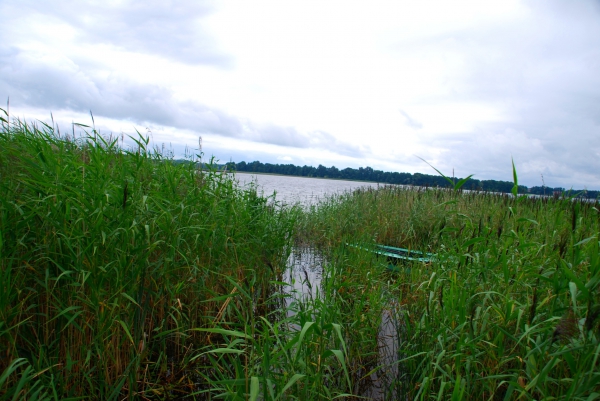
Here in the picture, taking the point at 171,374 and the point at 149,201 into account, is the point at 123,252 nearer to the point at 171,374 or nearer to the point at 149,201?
the point at 149,201

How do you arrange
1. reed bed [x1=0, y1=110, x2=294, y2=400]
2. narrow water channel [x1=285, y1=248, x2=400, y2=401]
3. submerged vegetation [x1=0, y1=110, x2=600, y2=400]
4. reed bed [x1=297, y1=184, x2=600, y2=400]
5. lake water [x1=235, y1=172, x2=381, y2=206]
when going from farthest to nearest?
lake water [x1=235, y1=172, x2=381, y2=206]
narrow water channel [x1=285, y1=248, x2=400, y2=401]
reed bed [x1=0, y1=110, x2=294, y2=400]
submerged vegetation [x1=0, y1=110, x2=600, y2=400]
reed bed [x1=297, y1=184, x2=600, y2=400]

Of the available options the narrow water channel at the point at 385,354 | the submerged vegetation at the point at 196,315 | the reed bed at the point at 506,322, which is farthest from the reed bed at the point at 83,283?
the reed bed at the point at 506,322

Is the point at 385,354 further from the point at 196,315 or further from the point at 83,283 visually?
the point at 83,283

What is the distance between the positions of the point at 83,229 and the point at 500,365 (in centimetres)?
316

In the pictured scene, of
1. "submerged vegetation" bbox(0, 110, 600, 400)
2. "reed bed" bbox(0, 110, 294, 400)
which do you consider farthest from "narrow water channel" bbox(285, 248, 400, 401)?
"reed bed" bbox(0, 110, 294, 400)

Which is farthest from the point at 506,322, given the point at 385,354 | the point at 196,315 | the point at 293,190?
the point at 293,190

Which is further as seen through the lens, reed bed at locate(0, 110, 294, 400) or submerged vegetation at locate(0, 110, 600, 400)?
reed bed at locate(0, 110, 294, 400)

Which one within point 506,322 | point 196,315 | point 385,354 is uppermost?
point 506,322

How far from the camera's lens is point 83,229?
279 centimetres

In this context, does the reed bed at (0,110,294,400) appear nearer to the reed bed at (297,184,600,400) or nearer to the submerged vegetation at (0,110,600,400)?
the submerged vegetation at (0,110,600,400)

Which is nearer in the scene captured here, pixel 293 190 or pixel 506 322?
pixel 506 322

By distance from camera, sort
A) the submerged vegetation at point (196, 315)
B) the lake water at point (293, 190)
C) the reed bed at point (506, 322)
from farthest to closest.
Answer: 1. the lake water at point (293, 190)
2. the submerged vegetation at point (196, 315)
3. the reed bed at point (506, 322)

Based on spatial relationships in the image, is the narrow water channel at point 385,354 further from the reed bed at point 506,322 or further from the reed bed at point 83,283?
the reed bed at point 83,283

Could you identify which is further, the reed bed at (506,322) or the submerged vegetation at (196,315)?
the submerged vegetation at (196,315)
